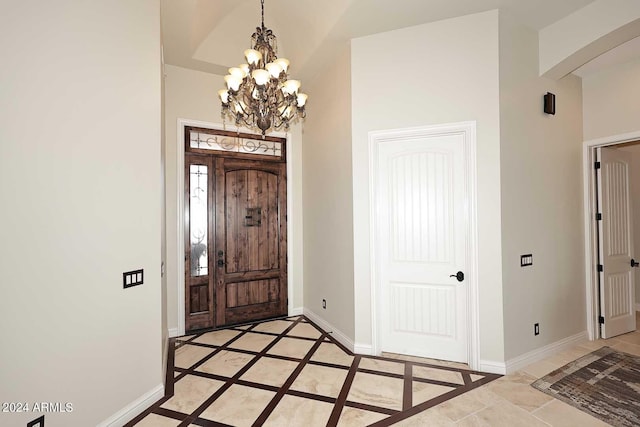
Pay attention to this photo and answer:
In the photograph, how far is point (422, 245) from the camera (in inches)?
119

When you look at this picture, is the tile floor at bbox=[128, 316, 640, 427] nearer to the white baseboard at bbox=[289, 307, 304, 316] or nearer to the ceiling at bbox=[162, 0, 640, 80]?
A: the white baseboard at bbox=[289, 307, 304, 316]

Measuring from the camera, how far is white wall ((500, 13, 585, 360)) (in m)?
2.78

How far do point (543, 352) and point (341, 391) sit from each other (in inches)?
86.1

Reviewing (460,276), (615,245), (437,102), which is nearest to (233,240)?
(460,276)

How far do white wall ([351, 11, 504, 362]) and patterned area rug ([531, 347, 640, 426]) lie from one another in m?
0.50

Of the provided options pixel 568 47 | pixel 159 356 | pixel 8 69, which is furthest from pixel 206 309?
pixel 568 47

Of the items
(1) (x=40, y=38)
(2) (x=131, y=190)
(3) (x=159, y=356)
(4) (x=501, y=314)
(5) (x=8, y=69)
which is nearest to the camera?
(5) (x=8, y=69)

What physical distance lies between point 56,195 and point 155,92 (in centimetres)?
117

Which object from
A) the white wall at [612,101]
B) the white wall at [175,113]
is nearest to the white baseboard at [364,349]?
the white wall at [175,113]

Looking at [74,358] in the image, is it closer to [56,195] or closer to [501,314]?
[56,195]

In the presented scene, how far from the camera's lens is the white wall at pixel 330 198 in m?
3.35

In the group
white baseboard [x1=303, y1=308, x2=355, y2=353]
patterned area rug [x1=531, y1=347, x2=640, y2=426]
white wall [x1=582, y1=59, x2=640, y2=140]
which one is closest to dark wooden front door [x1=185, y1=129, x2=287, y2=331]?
white baseboard [x1=303, y1=308, x2=355, y2=353]

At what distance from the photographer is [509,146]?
279 centimetres

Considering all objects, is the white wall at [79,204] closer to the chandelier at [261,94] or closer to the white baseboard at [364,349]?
the chandelier at [261,94]
